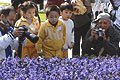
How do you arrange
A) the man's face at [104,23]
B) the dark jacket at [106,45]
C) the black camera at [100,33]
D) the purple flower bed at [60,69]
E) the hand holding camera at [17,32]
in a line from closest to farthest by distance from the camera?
1. the purple flower bed at [60,69]
2. the hand holding camera at [17,32]
3. the black camera at [100,33]
4. the dark jacket at [106,45]
5. the man's face at [104,23]

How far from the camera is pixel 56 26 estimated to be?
4957 millimetres

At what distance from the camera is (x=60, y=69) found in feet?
11.5

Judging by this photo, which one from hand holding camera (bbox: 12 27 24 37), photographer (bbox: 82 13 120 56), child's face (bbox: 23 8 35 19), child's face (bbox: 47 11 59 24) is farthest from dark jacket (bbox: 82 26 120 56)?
hand holding camera (bbox: 12 27 24 37)

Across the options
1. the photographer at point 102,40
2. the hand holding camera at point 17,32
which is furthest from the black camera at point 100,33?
the hand holding camera at point 17,32

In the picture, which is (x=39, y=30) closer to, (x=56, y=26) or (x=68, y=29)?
(x=56, y=26)

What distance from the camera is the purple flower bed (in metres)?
3.25

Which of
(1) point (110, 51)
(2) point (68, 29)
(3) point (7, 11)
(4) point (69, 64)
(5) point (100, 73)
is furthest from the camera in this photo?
(2) point (68, 29)

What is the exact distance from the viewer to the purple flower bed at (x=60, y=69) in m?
3.25

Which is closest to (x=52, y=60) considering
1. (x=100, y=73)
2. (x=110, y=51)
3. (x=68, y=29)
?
(x=100, y=73)

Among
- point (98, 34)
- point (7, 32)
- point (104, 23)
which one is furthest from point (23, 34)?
point (104, 23)

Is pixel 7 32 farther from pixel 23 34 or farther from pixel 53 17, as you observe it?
pixel 53 17

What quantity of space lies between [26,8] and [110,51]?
1.52m

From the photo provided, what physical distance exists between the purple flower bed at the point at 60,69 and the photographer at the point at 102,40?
0.79 meters

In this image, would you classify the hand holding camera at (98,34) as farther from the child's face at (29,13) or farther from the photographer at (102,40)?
the child's face at (29,13)
